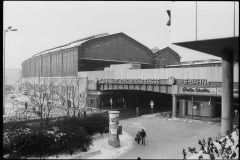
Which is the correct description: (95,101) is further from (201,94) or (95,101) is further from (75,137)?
(75,137)

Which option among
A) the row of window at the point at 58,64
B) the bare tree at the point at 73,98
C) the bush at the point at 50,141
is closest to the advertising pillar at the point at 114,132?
the bush at the point at 50,141

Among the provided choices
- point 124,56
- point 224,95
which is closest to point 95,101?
point 124,56

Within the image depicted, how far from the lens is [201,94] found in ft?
87.4

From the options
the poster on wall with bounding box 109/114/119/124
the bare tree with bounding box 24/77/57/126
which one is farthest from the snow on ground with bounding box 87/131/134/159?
the bare tree with bounding box 24/77/57/126

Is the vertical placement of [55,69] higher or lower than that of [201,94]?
higher

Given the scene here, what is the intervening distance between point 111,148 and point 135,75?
1960 centimetres

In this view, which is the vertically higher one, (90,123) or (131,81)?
(131,81)

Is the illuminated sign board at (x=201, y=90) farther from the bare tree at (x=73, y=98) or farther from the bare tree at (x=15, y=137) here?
the bare tree at (x=15, y=137)

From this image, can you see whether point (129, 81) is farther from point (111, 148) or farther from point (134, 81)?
point (111, 148)

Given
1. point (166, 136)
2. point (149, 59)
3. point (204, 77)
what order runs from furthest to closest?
point (149, 59) → point (204, 77) → point (166, 136)

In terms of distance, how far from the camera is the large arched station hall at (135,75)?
27234mm

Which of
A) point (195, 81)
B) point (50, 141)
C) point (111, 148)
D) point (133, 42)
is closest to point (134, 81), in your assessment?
point (195, 81)

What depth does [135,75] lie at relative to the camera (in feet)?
112

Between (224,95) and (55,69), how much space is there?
4576 cm
